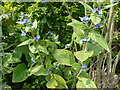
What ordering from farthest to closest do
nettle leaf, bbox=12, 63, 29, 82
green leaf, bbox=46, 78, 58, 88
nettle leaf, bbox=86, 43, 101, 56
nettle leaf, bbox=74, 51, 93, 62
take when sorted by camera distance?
nettle leaf, bbox=12, 63, 29, 82 → green leaf, bbox=46, 78, 58, 88 → nettle leaf, bbox=86, 43, 101, 56 → nettle leaf, bbox=74, 51, 93, 62

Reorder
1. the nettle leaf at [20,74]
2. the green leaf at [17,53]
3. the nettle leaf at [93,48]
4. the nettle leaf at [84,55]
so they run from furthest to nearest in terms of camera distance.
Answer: the green leaf at [17,53], the nettle leaf at [20,74], the nettle leaf at [93,48], the nettle leaf at [84,55]

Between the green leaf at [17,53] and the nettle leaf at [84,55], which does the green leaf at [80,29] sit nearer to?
the nettle leaf at [84,55]

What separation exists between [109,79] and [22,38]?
3.73 ft

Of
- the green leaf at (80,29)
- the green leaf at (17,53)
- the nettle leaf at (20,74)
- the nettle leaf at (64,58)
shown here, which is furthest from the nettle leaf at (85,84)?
the green leaf at (17,53)

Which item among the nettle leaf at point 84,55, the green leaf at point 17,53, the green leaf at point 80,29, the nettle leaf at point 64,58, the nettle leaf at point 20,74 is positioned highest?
the green leaf at point 80,29

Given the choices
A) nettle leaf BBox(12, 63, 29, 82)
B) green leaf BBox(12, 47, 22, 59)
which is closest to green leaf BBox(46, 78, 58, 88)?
nettle leaf BBox(12, 63, 29, 82)

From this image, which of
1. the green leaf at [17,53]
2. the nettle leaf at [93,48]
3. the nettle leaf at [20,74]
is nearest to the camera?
the nettle leaf at [93,48]

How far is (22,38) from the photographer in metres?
1.86

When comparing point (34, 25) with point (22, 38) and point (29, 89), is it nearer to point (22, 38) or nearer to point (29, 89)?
point (22, 38)

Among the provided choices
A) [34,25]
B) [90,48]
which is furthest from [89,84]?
[34,25]

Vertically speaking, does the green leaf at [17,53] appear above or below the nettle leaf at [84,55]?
below

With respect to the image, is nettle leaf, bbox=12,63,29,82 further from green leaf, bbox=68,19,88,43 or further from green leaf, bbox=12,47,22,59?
green leaf, bbox=68,19,88,43

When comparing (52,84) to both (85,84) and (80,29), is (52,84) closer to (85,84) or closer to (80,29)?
(85,84)

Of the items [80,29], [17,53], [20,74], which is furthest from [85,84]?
[17,53]
